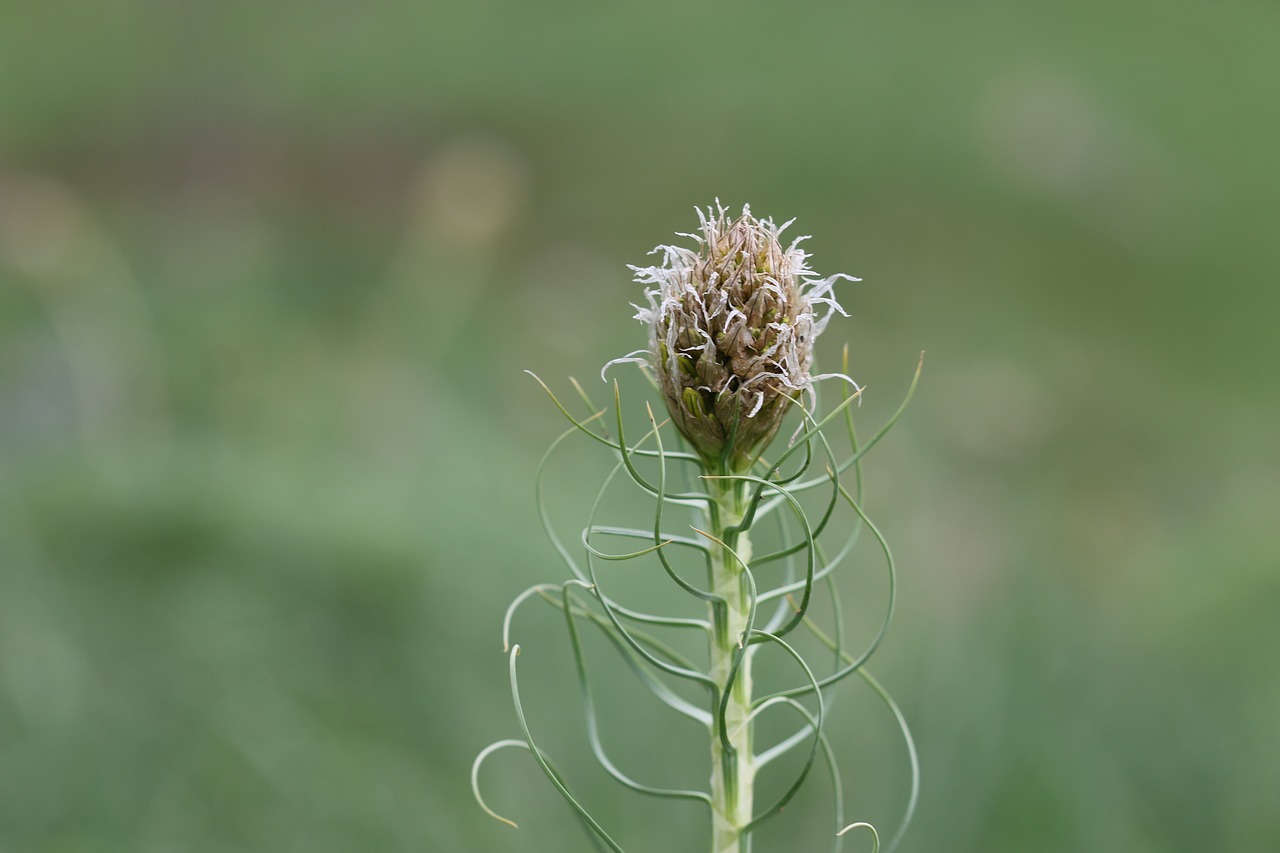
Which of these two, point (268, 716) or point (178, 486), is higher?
point (178, 486)

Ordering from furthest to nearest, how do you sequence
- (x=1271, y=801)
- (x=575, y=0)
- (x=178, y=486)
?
1. (x=575, y=0)
2. (x=178, y=486)
3. (x=1271, y=801)

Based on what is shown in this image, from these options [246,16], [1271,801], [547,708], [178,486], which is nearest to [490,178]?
[178,486]

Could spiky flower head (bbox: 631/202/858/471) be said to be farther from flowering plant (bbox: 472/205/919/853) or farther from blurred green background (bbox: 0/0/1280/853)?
blurred green background (bbox: 0/0/1280/853)

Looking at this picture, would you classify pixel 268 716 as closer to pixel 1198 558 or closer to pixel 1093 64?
pixel 1198 558

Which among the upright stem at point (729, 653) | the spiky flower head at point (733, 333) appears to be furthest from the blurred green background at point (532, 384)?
the spiky flower head at point (733, 333)

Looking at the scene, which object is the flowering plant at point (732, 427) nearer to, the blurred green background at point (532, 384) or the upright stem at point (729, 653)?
the upright stem at point (729, 653)

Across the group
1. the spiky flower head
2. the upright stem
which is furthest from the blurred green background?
the spiky flower head

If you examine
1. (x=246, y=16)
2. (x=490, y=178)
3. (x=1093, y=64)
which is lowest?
(x=490, y=178)
